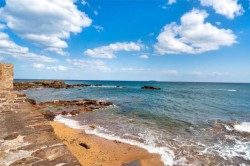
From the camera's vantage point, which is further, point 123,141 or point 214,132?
point 214,132

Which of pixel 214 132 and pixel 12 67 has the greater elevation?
pixel 12 67

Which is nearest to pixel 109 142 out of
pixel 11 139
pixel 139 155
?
pixel 139 155

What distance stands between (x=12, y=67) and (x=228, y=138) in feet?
47.0

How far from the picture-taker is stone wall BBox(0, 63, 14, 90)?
1064 centimetres

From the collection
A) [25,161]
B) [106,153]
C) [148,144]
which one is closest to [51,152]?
[25,161]

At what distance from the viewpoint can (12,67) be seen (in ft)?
36.4

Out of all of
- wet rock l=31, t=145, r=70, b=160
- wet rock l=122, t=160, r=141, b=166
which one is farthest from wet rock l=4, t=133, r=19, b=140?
wet rock l=122, t=160, r=141, b=166

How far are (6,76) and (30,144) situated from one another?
9.43 m

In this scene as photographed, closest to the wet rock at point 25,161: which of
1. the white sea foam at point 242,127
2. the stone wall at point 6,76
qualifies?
the stone wall at point 6,76

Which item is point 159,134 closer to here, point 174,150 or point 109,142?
point 174,150

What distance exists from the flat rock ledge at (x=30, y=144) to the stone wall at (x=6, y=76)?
6.88 metres

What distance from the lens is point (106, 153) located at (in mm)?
8125

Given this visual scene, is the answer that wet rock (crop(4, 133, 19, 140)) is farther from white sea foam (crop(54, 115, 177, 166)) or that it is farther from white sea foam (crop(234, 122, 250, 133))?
white sea foam (crop(234, 122, 250, 133))

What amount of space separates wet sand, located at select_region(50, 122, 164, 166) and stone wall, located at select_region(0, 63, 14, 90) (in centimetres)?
477
